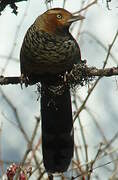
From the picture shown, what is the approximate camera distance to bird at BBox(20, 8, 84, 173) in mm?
3861

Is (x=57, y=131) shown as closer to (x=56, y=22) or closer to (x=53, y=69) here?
(x=53, y=69)

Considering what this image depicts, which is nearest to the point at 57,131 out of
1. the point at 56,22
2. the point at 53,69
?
the point at 53,69

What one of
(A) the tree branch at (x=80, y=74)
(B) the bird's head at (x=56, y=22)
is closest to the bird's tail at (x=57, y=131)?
(A) the tree branch at (x=80, y=74)

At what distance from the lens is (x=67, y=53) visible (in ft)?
12.9

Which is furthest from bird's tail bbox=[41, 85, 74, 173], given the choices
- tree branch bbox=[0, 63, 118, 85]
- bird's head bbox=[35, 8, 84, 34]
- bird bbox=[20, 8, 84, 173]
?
bird's head bbox=[35, 8, 84, 34]

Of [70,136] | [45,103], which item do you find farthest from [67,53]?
[70,136]

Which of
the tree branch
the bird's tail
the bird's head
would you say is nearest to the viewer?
the tree branch

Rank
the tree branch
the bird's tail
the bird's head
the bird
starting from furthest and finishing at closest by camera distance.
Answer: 1. the bird's tail
2. the bird's head
3. the bird
4. the tree branch

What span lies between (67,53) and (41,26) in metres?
0.36

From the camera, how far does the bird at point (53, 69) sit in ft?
12.7

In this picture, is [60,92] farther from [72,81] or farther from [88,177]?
[88,177]

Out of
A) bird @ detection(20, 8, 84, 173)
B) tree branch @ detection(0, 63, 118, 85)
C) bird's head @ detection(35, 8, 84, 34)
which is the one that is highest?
bird's head @ detection(35, 8, 84, 34)

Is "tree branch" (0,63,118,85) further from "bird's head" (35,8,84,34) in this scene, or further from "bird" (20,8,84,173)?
"bird's head" (35,8,84,34)

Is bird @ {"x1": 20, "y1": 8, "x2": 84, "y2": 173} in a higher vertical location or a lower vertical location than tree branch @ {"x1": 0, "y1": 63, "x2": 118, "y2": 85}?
higher
